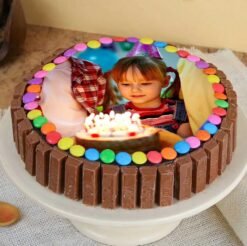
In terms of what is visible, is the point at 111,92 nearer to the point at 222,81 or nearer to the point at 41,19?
the point at 222,81

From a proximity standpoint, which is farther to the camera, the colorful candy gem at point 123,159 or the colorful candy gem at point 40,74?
the colorful candy gem at point 40,74

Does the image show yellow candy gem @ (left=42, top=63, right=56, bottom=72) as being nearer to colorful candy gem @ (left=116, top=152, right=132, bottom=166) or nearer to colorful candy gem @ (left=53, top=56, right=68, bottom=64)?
colorful candy gem @ (left=53, top=56, right=68, bottom=64)

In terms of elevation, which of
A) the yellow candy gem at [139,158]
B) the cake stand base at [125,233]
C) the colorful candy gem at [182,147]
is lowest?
the cake stand base at [125,233]

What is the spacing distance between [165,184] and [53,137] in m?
0.13

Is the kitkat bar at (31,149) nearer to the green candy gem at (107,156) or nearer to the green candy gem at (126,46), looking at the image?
the green candy gem at (107,156)

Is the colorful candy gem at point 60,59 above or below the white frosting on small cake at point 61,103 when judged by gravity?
above

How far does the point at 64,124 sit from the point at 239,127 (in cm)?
21

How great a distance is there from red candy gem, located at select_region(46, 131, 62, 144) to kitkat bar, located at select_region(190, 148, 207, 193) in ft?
0.45

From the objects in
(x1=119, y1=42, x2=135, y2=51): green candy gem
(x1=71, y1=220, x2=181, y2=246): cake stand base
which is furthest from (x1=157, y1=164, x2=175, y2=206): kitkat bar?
(x1=119, y1=42, x2=135, y2=51): green candy gem

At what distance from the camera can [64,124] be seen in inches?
27.1

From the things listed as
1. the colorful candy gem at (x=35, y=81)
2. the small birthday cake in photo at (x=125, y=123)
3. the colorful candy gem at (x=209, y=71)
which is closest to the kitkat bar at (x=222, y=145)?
the small birthday cake in photo at (x=125, y=123)

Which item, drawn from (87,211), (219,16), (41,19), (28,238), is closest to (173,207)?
(87,211)

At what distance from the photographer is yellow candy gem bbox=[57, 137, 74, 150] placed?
0.64 metres

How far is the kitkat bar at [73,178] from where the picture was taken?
24.8 inches
